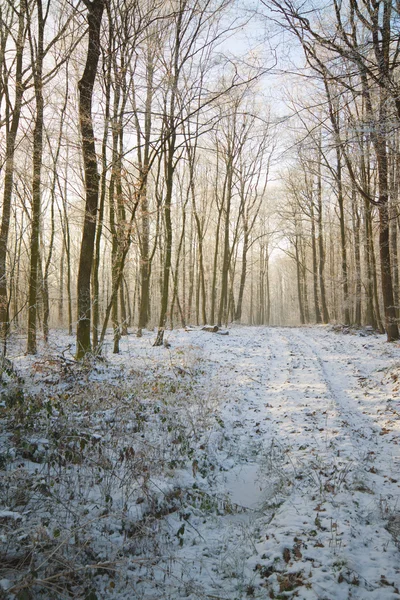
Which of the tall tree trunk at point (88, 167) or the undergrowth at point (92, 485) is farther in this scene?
the tall tree trunk at point (88, 167)

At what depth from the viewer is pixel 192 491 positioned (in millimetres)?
3811

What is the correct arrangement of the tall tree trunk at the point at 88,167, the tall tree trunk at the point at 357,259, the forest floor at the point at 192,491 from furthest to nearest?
1. the tall tree trunk at the point at 357,259
2. the tall tree trunk at the point at 88,167
3. the forest floor at the point at 192,491

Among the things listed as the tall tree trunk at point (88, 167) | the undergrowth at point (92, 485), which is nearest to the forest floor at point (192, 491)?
the undergrowth at point (92, 485)

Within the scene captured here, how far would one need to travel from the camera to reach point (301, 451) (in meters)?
4.71

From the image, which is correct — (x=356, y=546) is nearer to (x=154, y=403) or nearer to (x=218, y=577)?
(x=218, y=577)

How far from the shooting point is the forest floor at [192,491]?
255cm

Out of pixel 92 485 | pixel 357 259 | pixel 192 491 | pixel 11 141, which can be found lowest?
pixel 192 491

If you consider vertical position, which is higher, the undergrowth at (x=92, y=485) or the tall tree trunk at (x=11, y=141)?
the tall tree trunk at (x=11, y=141)

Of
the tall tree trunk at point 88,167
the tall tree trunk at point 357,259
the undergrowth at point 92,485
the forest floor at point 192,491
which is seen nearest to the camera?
the undergrowth at point 92,485

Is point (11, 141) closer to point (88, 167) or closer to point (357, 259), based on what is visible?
point (88, 167)

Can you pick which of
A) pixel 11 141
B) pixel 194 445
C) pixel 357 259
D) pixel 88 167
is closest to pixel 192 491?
pixel 194 445

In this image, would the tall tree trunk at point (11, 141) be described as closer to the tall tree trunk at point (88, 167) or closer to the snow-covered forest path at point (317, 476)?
the tall tree trunk at point (88, 167)

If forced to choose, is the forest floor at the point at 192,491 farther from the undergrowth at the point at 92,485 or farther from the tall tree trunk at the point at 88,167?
the tall tree trunk at the point at 88,167

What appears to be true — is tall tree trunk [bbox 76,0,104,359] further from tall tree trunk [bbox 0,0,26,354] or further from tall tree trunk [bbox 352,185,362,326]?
tall tree trunk [bbox 352,185,362,326]
